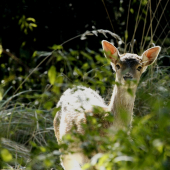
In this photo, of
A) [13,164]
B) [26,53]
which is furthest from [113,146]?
[26,53]

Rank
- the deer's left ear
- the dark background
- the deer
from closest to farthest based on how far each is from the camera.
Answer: the deer
the deer's left ear
the dark background

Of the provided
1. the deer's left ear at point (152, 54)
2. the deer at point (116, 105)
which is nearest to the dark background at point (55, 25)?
the deer's left ear at point (152, 54)

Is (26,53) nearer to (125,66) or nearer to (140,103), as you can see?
(140,103)

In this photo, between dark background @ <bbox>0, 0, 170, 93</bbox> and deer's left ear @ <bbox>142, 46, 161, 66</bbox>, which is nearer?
deer's left ear @ <bbox>142, 46, 161, 66</bbox>

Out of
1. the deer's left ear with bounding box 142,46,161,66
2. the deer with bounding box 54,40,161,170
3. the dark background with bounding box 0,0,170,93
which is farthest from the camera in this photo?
the dark background with bounding box 0,0,170,93

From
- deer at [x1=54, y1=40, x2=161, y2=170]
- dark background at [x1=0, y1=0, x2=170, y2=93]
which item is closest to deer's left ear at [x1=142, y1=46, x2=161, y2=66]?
deer at [x1=54, y1=40, x2=161, y2=170]

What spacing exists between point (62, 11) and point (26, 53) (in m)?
1.11

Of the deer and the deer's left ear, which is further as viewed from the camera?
the deer's left ear

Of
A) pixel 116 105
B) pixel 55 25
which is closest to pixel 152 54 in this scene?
pixel 116 105

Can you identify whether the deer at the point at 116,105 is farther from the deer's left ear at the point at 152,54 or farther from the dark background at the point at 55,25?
Result: the dark background at the point at 55,25

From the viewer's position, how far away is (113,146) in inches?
82.0

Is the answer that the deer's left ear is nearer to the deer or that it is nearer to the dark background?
the deer

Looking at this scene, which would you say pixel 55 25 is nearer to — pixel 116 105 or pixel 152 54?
pixel 152 54

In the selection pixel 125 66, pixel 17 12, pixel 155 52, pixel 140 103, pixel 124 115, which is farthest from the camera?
pixel 17 12
